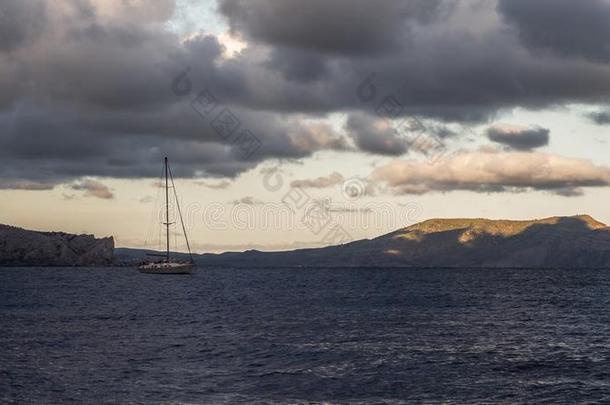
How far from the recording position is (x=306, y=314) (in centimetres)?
10288

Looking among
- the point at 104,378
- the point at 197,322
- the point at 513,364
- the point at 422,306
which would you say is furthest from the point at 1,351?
the point at 422,306

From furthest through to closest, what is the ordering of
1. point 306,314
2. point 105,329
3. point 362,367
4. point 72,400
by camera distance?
1. point 306,314
2. point 105,329
3. point 362,367
4. point 72,400

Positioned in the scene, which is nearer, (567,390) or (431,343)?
(567,390)

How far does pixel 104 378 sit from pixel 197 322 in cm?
3895

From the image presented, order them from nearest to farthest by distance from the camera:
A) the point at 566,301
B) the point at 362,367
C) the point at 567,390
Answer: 1. the point at 567,390
2. the point at 362,367
3. the point at 566,301

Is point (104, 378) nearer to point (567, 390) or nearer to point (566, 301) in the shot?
point (567, 390)

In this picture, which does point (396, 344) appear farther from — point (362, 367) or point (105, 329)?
point (105, 329)

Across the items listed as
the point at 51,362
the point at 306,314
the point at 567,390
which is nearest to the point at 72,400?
the point at 51,362

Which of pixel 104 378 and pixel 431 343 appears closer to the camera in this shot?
pixel 104 378

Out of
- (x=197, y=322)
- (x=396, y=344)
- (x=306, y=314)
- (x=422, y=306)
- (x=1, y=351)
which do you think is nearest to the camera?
(x=1, y=351)

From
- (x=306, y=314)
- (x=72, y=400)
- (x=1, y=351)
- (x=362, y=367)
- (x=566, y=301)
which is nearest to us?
(x=72, y=400)

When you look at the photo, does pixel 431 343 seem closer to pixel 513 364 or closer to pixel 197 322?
pixel 513 364

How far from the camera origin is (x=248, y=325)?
8800cm

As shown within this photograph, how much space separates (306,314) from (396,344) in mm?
32194
